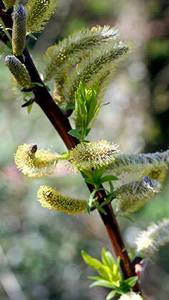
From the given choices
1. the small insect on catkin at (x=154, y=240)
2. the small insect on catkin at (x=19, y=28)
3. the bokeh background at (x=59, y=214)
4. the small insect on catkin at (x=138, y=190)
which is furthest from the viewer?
the bokeh background at (x=59, y=214)

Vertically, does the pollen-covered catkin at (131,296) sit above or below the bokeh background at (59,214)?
above

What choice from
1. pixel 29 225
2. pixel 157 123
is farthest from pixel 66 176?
pixel 157 123

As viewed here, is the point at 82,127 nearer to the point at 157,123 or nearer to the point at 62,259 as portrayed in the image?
the point at 62,259

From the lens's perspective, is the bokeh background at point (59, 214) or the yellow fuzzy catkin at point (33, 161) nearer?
the yellow fuzzy catkin at point (33, 161)

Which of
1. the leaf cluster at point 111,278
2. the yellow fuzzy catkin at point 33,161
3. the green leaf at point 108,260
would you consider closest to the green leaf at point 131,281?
the leaf cluster at point 111,278

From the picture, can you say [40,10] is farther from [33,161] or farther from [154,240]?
[154,240]

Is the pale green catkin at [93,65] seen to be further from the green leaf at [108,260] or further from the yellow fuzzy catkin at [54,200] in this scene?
the green leaf at [108,260]

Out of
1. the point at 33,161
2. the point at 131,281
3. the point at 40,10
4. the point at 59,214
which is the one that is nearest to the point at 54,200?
the point at 33,161

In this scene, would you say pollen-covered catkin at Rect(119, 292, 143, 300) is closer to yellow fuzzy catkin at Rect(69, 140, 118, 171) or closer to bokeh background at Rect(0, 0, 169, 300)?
yellow fuzzy catkin at Rect(69, 140, 118, 171)
